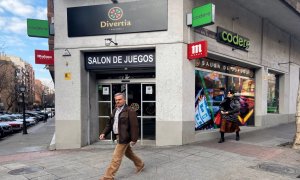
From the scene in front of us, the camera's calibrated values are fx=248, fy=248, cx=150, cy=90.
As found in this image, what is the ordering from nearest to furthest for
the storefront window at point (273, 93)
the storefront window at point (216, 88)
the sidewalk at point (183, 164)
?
the sidewalk at point (183, 164) < the storefront window at point (216, 88) < the storefront window at point (273, 93)

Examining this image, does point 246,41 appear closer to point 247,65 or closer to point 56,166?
point 247,65

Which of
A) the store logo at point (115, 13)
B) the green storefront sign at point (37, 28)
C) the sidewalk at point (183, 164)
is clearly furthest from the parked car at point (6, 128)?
the store logo at point (115, 13)

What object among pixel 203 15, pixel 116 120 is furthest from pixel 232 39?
pixel 116 120

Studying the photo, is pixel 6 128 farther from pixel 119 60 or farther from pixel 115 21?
pixel 115 21

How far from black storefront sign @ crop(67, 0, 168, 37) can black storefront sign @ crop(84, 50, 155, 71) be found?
0.75 metres

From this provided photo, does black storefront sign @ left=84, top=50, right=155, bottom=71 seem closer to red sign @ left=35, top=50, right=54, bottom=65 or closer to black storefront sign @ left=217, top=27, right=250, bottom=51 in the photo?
red sign @ left=35, top=50, right=54, bottom=65

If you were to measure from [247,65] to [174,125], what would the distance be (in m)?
5.94

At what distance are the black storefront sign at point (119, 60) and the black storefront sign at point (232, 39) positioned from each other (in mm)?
2935

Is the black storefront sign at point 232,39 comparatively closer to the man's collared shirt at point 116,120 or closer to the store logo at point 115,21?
the store logo at point 115,21

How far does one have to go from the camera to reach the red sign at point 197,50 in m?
7.54

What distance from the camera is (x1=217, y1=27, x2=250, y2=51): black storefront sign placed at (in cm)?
955

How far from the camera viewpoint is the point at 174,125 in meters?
8.02

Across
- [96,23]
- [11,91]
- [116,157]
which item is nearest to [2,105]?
[11,91]

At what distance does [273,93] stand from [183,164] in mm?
11158
